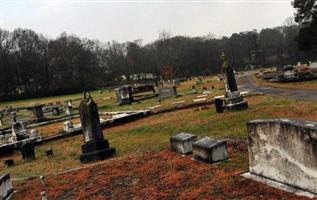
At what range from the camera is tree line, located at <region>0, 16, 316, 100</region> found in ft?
313

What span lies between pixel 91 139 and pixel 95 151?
660 mm

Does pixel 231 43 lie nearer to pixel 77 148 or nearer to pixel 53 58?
pixel 53 58

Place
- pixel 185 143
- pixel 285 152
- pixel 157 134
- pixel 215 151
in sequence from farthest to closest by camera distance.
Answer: pixel 157 134 < pixel 185 143 < pixel 215 151 < pixel 285 152

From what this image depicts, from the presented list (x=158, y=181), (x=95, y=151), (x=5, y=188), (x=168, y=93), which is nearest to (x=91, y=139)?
(x=95, y=151)

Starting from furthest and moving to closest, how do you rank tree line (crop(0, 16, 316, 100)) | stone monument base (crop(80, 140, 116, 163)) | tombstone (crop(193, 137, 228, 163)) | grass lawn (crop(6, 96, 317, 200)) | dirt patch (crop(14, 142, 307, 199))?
1. tree line (crop(0, 16, 316, 100))
2. stone monument base (crop(80, 140, 116, 163))
3. tombstone (crop(193, 137, 228, 163))
4. grass lawn (crop(6, 96, 317, 200))
5. dirt patch (crop(14, 142, 307, 199))

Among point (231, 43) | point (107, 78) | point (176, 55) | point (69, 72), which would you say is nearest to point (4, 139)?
point (69, 72)

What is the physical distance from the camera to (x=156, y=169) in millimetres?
13016

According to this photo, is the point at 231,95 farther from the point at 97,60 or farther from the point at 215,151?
the point at 97,60

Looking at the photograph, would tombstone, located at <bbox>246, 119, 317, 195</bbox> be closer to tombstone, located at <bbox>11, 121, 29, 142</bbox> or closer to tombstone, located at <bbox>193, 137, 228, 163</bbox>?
tombstone, located at <bbox>193, 137, 228, 163</bbox>

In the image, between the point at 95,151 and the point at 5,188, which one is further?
the point at 95,151

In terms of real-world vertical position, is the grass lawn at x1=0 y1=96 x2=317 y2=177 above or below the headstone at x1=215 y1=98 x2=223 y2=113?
below

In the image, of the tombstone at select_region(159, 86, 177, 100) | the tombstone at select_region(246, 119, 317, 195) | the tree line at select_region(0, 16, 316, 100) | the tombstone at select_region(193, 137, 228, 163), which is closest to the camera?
the tombstone at select_region(246, 119, 317, 195)

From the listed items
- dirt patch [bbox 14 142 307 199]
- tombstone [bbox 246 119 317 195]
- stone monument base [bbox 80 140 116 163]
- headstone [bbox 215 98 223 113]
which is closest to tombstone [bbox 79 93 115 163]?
stone monument base [bbox 80 140 116 163]

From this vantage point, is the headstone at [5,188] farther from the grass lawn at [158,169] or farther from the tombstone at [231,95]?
the tombstone at [231,95]
